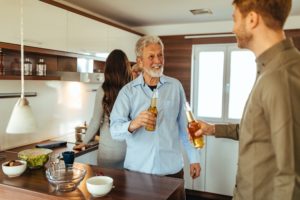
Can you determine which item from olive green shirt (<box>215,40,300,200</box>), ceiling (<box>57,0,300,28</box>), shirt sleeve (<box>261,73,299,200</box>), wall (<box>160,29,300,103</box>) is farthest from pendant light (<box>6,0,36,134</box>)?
wall (<box>160,29,300,103</box>)

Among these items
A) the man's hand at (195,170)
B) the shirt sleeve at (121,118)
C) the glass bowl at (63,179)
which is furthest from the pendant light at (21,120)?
the man's hand at (195,170)

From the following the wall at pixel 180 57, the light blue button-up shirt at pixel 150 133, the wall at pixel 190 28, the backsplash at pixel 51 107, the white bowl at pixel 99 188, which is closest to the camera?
the white bowl at pixel 99 188

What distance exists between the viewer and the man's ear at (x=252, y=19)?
3.07ft

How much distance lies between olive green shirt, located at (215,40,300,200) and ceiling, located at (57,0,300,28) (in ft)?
6.80

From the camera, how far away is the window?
372 centimetres

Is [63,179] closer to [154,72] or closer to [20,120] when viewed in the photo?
[20,120]

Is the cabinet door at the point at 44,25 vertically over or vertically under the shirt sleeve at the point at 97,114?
over

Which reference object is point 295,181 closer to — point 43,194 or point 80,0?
point 43,194

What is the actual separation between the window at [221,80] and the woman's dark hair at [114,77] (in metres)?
1.82

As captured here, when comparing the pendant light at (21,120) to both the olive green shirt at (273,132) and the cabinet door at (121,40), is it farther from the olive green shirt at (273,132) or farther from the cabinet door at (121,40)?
the cabinet door at (121,40)

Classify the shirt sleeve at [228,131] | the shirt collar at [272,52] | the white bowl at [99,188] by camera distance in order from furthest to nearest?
the shirt sleeve at [228,131] < the white bowl at [99,188] < the shirt collar at [272,52]

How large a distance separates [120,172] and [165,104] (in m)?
→ 0.49

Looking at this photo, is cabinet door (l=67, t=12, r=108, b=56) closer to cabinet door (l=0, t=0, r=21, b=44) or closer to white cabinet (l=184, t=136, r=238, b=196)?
cabinet door (l=0, t=0, r=21, b=44)

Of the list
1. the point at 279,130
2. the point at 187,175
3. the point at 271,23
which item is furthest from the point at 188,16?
the point at 279,130
